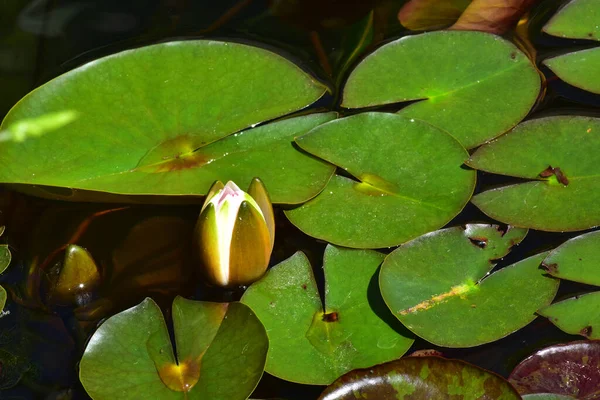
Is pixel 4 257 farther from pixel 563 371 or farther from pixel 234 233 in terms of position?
pixel 563 371

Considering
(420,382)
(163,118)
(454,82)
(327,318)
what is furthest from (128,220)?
(454,82)

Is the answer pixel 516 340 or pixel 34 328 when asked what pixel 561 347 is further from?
pixel 34 328

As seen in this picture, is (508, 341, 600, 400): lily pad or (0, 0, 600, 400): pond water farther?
(0, 0, 600, 400): pond water

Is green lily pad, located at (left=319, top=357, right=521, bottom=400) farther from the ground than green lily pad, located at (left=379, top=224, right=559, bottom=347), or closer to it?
closer to it

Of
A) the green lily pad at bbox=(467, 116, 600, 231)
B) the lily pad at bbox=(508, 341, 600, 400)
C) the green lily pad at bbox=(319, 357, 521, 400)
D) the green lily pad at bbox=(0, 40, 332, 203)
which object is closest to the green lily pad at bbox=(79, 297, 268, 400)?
the green lily pad at bbox=(319, 357, 521, 400)

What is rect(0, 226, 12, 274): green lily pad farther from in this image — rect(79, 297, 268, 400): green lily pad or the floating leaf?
the floating leaf
